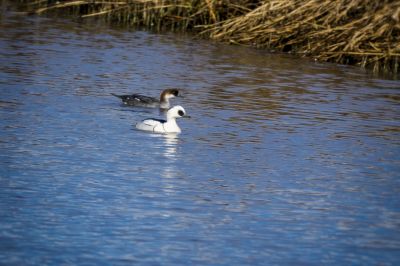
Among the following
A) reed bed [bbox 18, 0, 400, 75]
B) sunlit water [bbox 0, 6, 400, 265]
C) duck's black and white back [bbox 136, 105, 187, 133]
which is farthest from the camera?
reed bed [bbox 18, 0, 400, 75]

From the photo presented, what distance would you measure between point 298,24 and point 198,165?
423 inches

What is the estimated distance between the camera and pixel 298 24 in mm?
21906

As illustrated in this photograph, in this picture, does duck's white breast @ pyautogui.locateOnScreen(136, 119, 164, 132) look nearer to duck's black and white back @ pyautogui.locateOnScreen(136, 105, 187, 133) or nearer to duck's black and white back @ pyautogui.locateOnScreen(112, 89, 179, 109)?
duck's black and white back @ pyautogui.locateOnScreen(136, 105, 187, 133)

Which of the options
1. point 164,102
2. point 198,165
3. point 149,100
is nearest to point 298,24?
point 164,102

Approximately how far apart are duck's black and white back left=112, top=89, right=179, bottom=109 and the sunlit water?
15 centimetres

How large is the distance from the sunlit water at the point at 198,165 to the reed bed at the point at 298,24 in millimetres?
993

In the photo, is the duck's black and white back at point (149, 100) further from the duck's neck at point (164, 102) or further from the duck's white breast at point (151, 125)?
the duck's white breast at point (151, 125)

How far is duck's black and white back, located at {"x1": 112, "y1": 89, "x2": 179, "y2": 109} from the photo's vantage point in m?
15.3

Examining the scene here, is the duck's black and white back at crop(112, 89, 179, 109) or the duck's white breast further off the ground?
the duck's black and white back at crop(112, 89, 179, 109)

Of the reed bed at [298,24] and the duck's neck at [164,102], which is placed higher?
the reed bed at [298,24]

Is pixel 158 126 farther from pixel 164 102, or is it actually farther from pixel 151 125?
pixel 164 102

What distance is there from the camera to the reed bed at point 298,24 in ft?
69.1

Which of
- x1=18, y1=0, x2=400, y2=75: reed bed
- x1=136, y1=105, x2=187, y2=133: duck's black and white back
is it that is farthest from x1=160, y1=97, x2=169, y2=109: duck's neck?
x1=18, y1=0, x2=400, y2=75: reed bed

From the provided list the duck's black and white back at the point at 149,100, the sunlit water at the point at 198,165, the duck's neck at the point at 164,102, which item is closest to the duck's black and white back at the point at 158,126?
the sunlit water at the point at 198,165
